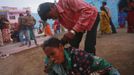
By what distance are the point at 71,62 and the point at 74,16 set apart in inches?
34.4

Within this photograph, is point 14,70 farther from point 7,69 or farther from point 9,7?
point 9,7

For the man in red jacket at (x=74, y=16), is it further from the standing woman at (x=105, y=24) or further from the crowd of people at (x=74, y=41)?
the standing woman at (x=105, y=24)

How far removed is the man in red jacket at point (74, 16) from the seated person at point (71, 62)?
44 centimetres

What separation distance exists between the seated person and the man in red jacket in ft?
1.45

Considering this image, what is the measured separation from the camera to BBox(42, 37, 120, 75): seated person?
2.28 meters

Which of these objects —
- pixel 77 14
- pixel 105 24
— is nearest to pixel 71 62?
pixel 77 14

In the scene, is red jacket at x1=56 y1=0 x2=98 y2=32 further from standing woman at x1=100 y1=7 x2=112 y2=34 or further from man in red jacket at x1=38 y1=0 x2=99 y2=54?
standing woman at x1=100 y1=7 x2=112 y2=34

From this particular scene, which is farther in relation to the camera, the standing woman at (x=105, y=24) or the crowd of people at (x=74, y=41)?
the standing woman at (x=105, y=24)

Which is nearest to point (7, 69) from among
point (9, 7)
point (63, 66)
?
point (63, 66)

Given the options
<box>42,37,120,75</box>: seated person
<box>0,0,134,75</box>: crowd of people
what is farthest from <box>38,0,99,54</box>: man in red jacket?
<box>42,37,120,75</box>: seated person

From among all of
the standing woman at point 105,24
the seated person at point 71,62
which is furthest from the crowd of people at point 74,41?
the standing woman at point 105,24

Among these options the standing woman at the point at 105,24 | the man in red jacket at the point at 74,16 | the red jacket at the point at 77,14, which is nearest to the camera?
the man in red jacket at the point at 74,16

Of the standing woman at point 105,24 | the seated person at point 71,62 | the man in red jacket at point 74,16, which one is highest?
the man in red jacket at point 74,16

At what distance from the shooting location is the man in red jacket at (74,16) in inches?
112
